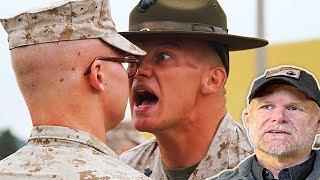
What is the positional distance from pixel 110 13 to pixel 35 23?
276mm

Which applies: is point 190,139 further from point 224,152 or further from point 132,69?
point 132,69

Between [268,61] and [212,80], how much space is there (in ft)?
20.7

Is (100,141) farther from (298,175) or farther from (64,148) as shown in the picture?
(298,175)

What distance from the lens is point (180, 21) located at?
4688mm

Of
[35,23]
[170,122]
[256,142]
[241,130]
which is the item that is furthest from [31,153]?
[241,130]

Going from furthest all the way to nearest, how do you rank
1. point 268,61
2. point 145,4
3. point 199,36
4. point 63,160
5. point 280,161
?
point 268,61
point 145,4
point 199,36
point 280,161
point 63,160

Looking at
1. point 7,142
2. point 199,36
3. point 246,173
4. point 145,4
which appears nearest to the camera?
point 246,173

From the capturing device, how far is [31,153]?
3.21 metres

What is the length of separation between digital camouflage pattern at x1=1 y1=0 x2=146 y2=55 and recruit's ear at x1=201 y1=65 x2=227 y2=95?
1.46 meters

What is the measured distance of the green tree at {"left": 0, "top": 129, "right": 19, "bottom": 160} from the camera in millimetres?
16136

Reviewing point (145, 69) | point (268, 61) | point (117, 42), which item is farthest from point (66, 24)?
point (268, 61)

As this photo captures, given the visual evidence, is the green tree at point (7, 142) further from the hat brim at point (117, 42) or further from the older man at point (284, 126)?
the hat brim at point (117, 42)

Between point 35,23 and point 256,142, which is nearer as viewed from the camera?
point 35,23

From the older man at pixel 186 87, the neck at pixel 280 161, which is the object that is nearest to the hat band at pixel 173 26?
the older man at pixel 186 87
